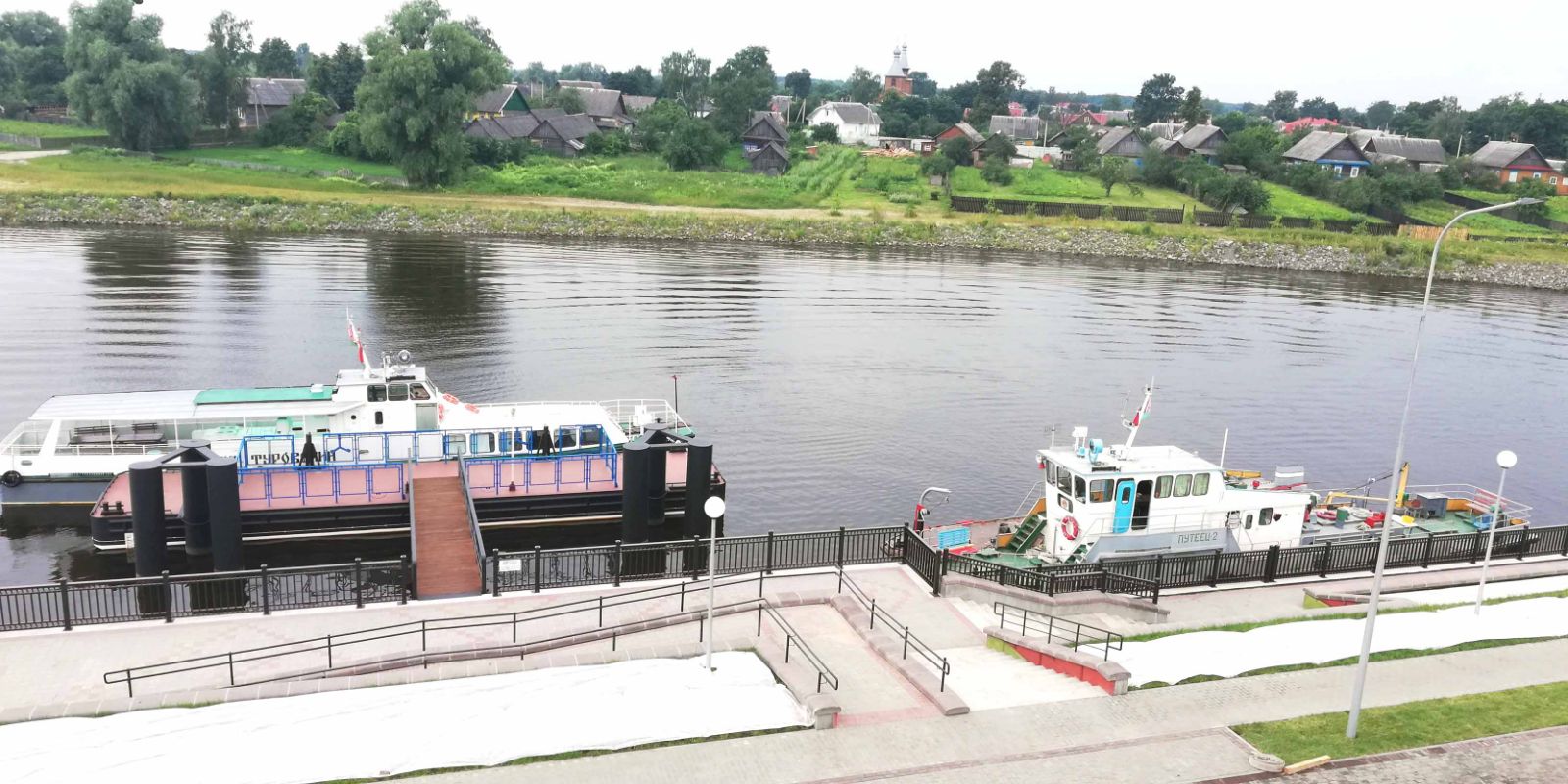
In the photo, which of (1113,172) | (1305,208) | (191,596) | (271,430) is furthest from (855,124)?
(191,596)

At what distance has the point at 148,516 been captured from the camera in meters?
25.8

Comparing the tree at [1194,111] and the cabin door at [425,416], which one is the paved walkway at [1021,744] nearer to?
the cabin door at [425,416]

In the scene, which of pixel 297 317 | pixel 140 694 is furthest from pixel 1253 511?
pixel 297 317

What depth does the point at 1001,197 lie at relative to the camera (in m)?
111

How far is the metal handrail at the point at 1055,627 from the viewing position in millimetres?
21406

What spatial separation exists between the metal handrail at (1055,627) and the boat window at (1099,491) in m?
4.85

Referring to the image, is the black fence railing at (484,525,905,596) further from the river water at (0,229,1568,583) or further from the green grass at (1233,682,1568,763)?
the green grass at (1233,682,1568,763)

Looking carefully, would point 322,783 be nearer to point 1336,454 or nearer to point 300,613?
point 300,613

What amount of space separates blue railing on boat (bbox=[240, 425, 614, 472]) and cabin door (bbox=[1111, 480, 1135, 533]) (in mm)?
15513

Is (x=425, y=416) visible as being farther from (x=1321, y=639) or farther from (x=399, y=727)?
(x=1321, y=639)

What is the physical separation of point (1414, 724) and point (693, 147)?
10679cm

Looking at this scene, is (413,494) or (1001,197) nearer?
(413,494)

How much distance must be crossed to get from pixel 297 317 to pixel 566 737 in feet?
158

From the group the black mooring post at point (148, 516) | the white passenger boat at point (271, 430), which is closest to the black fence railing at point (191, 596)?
the black mooring post at point (148, 516)
